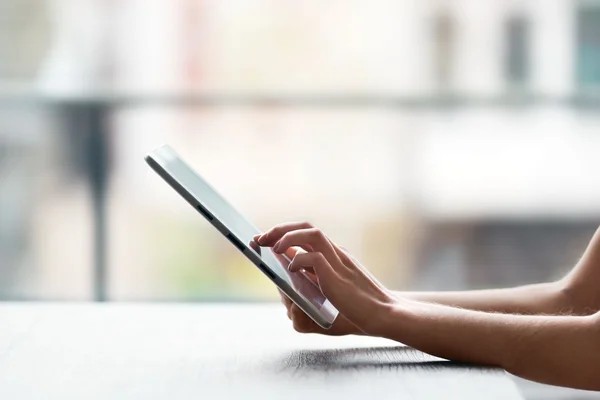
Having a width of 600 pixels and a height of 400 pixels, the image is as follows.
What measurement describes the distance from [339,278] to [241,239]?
0.39 ft

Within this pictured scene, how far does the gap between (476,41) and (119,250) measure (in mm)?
1208

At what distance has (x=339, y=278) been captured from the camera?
36.8 inches

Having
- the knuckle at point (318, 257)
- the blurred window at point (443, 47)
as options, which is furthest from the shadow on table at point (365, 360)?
the blurred window at point (443, 47)

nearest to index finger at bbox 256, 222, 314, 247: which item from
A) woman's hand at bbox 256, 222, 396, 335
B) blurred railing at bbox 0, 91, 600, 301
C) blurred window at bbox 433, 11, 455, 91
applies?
woman's hand at bbox 256, 222, 396, 335

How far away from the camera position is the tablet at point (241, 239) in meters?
0.90

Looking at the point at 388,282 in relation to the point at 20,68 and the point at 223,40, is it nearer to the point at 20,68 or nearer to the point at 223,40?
the point at 223,40

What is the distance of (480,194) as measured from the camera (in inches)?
92.3

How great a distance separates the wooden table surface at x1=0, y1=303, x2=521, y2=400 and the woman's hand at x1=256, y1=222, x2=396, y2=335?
53 millimetres

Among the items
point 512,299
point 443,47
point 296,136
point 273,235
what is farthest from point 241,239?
point 443,47

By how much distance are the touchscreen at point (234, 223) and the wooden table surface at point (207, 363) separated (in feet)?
0.25

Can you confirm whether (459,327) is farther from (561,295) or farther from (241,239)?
(561,295)

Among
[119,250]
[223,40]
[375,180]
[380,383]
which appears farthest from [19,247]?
[380,383]

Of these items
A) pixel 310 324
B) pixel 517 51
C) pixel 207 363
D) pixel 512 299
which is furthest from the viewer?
pixel 517 51

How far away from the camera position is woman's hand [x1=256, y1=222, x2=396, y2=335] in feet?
3.04
